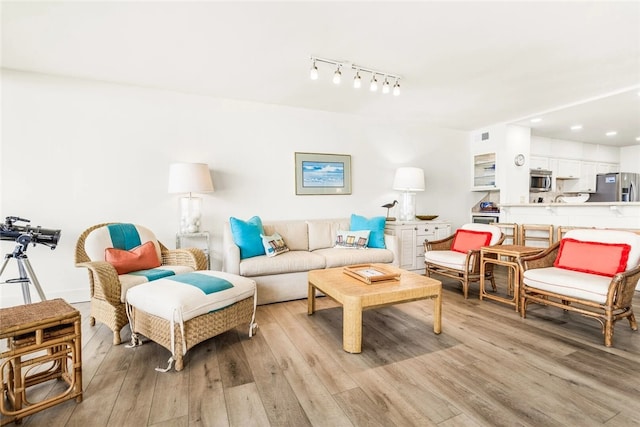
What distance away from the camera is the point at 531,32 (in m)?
2.35

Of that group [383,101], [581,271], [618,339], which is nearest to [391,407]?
[618,339]

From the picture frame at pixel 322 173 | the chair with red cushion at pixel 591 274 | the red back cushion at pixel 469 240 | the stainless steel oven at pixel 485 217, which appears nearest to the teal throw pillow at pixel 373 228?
the picture frame at pixel 322 173

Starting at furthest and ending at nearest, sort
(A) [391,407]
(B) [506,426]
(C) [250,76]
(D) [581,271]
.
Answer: (C) [250,76]
(D) [581,271]
(A) [391,407]
(B) [506,426]

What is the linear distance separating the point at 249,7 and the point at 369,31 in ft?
2.99

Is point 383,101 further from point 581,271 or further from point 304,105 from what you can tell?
point 581,271

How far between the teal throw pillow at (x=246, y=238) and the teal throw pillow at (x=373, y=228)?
133 cm

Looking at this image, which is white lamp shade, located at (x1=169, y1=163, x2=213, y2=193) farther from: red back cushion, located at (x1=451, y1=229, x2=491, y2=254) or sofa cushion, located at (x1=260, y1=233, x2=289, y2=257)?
red back cushion, located at (x1=451, y1=229, x2=491, y2=254)

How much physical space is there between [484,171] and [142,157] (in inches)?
211

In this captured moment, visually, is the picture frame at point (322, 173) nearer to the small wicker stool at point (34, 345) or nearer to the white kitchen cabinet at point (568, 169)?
the small wicker stool at point (34, 345)

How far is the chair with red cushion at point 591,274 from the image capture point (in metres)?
2.22

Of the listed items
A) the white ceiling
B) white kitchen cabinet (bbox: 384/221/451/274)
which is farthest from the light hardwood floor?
the white ceiling

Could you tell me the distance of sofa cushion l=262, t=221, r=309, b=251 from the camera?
376cm

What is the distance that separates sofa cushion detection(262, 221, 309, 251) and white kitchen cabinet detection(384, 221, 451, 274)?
122 centimetres

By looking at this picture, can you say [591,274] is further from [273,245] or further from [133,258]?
[133,258]
